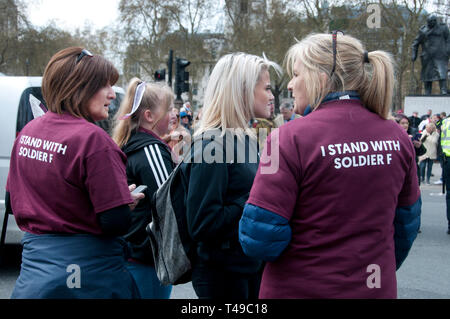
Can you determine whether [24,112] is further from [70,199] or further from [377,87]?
[377,87]

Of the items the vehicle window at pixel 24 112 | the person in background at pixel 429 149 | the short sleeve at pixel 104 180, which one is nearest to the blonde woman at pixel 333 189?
the short sleeve at pixel 104 180

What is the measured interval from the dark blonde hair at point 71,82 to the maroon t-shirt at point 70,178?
0.25 feet

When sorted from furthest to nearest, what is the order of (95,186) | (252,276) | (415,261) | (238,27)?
(238,27)
(415,261)
(252,276)
(95,186)

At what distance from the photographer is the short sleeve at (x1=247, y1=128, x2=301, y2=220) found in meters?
1.72

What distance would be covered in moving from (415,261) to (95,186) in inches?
197

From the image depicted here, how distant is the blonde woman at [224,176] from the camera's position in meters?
2.19

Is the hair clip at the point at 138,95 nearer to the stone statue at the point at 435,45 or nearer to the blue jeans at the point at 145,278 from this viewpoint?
the blue jeans at the point at 145,278

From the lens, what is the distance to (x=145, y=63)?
4322cm

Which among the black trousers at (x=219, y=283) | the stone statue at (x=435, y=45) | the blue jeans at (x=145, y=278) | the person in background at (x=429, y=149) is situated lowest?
the person in background at (x=429, y=149)

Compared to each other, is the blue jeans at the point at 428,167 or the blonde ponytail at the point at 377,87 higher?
the blonde ponytail at the point at 377,87

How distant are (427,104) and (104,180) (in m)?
20.8

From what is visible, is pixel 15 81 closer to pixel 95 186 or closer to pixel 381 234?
pixel 95 186
